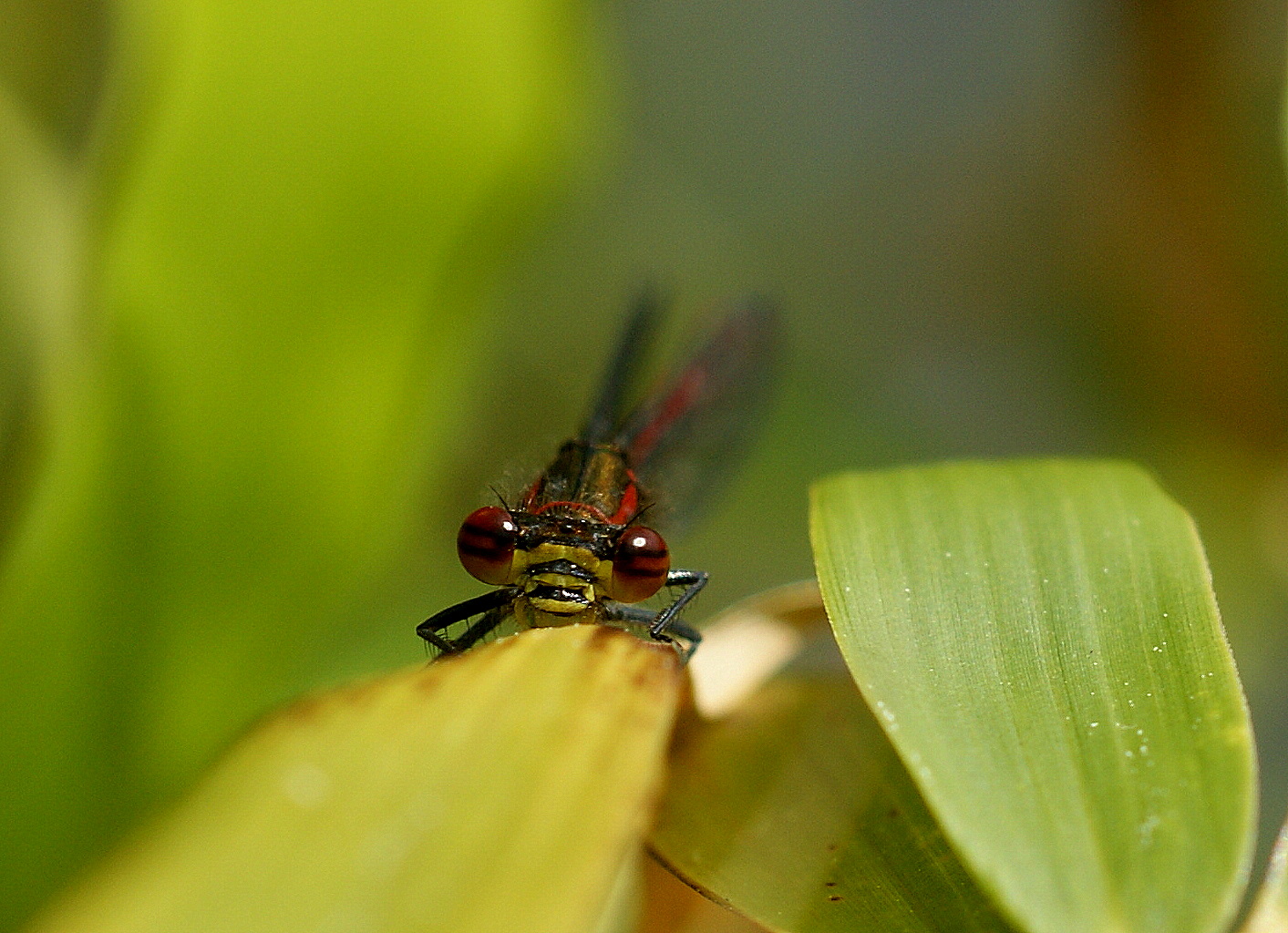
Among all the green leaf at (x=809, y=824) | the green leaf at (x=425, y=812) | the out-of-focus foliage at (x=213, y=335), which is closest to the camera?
the green leaf at (x=425, y=812)

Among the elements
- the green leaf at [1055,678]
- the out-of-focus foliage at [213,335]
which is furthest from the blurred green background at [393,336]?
the green leaf at [1055,678]

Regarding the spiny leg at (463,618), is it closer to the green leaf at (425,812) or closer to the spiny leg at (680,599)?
the spiny leg at (680,599)

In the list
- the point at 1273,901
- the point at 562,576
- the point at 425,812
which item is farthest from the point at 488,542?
the point at 1273,901

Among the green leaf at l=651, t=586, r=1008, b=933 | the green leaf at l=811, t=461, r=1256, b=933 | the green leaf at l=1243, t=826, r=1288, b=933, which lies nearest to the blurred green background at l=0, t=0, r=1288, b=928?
the green leaf at l=651, t=586, r=1008, b=933

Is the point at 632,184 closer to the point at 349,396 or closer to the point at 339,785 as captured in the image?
the point at 349,396

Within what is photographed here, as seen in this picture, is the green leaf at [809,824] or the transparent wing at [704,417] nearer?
the green leaf at [809,824]

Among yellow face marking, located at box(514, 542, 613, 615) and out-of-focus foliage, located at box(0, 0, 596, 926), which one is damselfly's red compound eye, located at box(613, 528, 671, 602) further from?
out-of-focus foliage, located at box(0, 0, 596, 926)

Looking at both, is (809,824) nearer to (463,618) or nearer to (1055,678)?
(1055,678)
